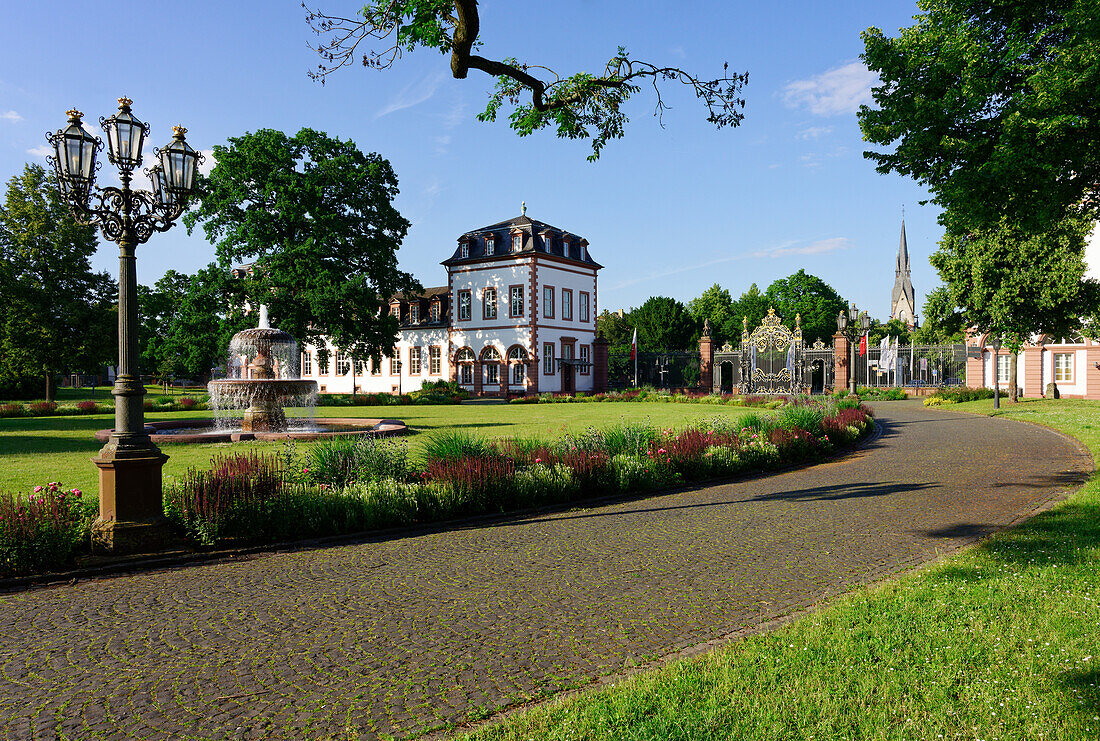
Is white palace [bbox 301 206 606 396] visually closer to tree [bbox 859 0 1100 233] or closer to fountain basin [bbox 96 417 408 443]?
fountain basin [bbox 96 417 408 443]

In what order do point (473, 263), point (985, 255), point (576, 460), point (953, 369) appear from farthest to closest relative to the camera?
point (473, 263) < point (953, 369) < point (985, 255) < point (576, 460)

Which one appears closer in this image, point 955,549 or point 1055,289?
point 955,549

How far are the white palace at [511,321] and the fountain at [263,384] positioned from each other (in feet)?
76.3

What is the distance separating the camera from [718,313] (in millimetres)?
75500

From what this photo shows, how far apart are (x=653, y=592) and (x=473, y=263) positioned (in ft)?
142

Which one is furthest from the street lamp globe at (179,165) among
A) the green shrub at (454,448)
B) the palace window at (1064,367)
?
the palace window at (1064,367)

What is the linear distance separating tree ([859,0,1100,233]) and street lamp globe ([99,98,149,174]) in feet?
33.1

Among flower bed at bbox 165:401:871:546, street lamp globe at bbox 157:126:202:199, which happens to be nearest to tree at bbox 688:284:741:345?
flower bed at bbox 165:401:871:546

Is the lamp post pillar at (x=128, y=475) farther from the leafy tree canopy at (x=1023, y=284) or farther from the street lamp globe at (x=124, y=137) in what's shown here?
the leafy tree canopy at (x=1023, y=284)

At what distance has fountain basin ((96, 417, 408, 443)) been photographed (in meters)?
16.6

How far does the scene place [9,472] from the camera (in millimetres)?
11695

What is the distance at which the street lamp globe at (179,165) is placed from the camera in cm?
755

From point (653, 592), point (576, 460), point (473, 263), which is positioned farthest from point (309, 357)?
point (653, 592)

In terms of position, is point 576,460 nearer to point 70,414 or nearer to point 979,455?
point 979,455
